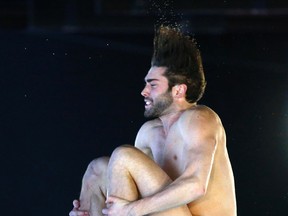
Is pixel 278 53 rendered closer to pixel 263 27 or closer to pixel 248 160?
pixel 263 27

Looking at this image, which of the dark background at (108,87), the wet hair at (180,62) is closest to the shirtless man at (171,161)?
the wet hair at (180,62)

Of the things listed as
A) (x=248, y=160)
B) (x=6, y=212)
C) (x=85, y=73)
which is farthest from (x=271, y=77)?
(x=6, y=212)

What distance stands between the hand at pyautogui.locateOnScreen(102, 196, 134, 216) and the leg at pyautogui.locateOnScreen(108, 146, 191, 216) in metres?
0.01

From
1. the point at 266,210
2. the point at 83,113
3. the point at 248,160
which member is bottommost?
the point at 266,210

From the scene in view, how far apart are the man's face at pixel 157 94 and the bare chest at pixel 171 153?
0.07m

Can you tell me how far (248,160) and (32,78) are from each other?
2.89 ft

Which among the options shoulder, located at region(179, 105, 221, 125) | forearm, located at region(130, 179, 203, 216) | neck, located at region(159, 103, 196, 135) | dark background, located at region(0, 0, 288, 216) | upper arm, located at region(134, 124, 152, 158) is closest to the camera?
forearm, located at region(130, 179, 203, 216)

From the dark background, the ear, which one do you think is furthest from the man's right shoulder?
the dark background

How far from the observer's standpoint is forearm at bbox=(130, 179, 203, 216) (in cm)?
185

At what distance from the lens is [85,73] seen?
116 inches

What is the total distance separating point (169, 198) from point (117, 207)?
0.14m

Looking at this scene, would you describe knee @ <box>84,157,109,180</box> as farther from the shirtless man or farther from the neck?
the neck

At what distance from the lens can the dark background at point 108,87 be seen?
2.85m

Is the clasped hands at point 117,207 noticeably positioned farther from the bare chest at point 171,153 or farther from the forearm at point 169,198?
the bare chest at point 171,153
